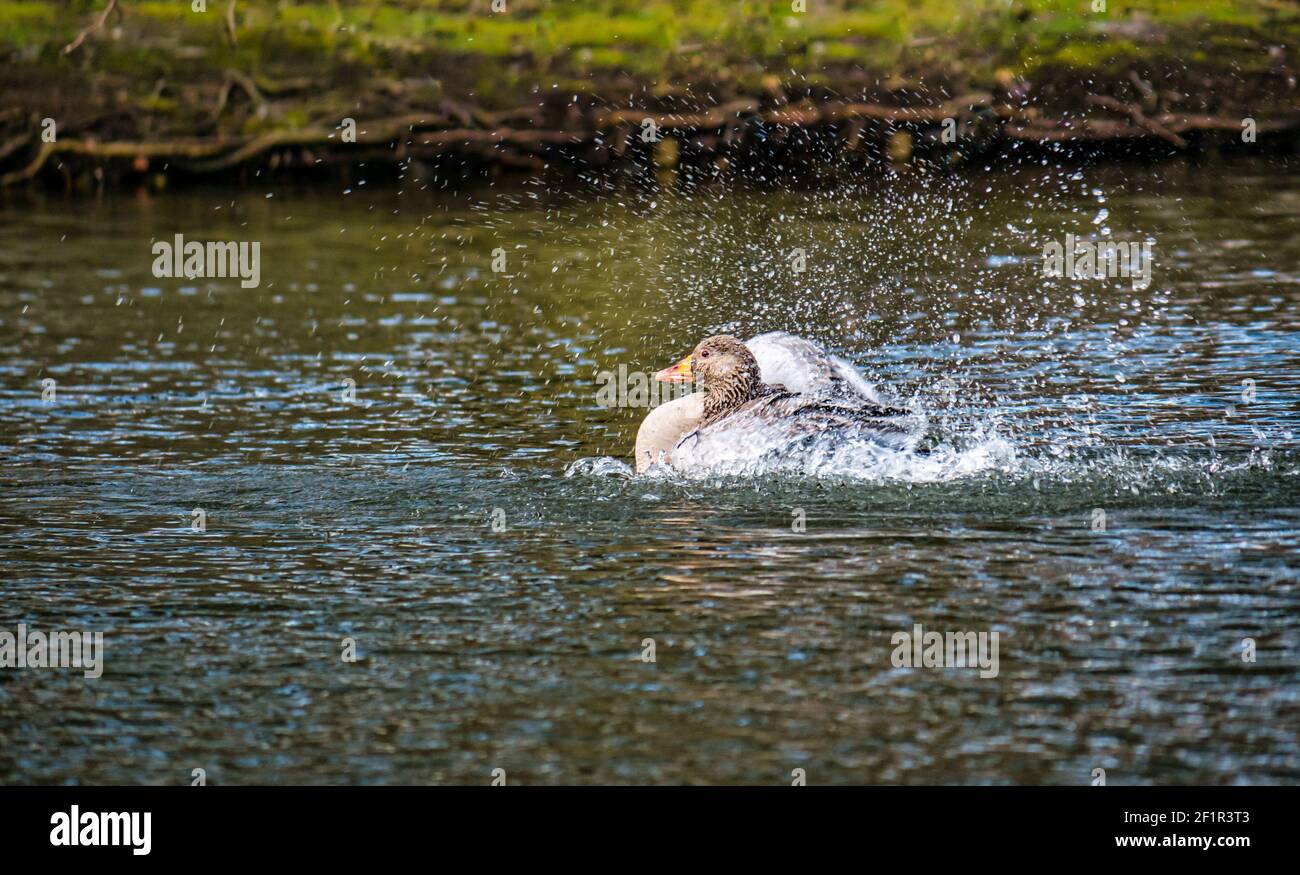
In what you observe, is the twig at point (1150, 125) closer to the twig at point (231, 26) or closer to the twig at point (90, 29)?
the twig at point (231, 26)

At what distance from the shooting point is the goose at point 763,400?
10898 mm

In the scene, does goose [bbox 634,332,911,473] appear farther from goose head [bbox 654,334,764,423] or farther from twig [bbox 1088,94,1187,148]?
twig [bbox 1088,94,1187,148]

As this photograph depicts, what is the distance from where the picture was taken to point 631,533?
9977 millimetres

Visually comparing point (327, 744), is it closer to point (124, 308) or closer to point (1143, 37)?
point (124, 308)

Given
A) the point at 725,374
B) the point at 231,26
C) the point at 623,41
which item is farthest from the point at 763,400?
the point at 231,26

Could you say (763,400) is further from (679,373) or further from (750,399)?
(679,373)

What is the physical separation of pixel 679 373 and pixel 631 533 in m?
2.16

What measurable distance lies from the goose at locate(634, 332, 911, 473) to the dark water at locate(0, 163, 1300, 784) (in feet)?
1.22

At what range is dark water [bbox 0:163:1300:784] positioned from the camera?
709 cm

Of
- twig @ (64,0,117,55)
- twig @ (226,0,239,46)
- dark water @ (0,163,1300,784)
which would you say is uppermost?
twig @ (226,0,239,46)

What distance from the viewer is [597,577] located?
9164 millimetres

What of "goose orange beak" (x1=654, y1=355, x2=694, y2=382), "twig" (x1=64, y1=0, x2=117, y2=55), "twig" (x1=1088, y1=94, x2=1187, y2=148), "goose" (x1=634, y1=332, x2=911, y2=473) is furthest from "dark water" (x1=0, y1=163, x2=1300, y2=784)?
"twig" (x1=1088, y1=94, x2=1187, y2=148)

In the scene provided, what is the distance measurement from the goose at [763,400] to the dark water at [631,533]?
0.37 m

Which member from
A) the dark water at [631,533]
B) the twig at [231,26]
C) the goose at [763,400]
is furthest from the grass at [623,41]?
the goose at [763,400]
